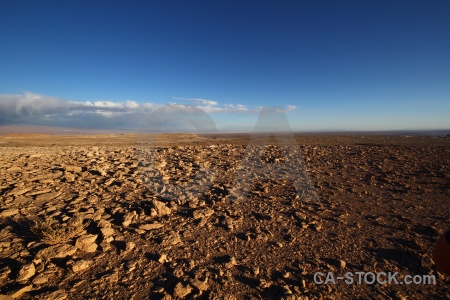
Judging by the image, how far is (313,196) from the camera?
6.32 meters

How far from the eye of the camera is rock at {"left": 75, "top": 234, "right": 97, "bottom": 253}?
367 cm

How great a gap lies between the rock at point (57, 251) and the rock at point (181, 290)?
1914mm

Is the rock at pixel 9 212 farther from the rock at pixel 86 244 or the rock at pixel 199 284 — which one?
the rock at pixel 199 284

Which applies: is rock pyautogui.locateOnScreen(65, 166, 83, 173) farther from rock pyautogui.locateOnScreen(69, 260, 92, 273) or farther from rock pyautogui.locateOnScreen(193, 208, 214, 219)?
rock pyautogui.locateOnScreen(69, 260, 92, 273)

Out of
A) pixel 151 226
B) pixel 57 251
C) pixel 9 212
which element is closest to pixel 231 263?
pixel 151 226

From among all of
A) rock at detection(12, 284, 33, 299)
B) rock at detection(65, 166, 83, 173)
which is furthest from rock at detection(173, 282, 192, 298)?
rock at detection(65, 166, 83, 173)

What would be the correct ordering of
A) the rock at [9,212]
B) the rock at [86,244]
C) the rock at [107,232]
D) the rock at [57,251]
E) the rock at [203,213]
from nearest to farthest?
the rock at [57,251]
the rock at [86,244]
the rock at [107,232]
the rock at [9,212]
the rock at [203,213]

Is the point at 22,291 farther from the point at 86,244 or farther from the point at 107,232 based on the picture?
the point at 107,232

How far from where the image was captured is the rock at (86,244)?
12.0ft

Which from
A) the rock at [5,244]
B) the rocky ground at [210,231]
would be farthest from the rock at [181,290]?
the rock at [5,244]

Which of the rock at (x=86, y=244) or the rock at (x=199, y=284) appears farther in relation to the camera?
the rock at (x=86, y=244)

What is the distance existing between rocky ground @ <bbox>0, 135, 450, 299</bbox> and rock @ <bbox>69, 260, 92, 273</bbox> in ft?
0.04

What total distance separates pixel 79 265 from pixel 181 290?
1.60 m

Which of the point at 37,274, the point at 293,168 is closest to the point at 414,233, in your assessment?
the point at 293,168
